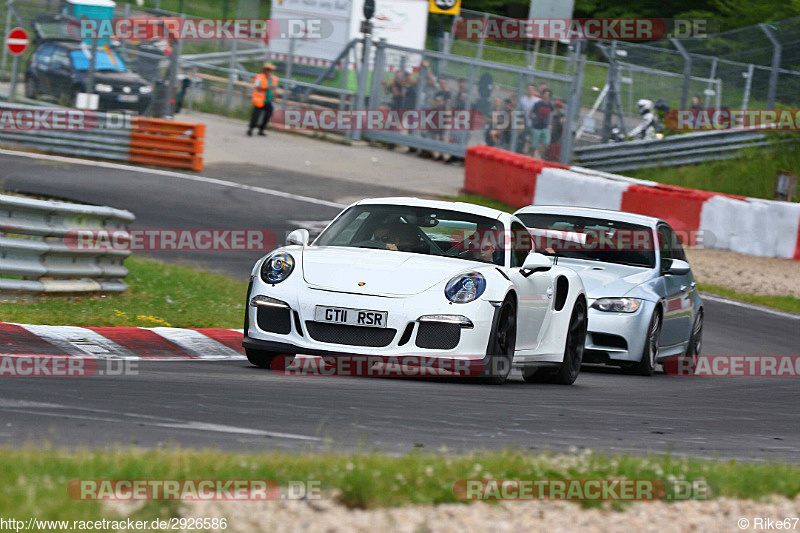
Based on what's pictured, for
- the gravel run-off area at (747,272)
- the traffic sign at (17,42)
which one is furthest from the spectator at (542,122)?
the traffic sign at (17,42)

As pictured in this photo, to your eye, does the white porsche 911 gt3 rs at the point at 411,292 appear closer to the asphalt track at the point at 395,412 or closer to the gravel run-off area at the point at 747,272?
the asphalt track at the point at 395,412

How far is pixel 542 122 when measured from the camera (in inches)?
1078

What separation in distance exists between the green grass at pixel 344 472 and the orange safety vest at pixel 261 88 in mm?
24926

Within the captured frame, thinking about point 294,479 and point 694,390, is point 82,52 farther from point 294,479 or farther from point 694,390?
point 294,479

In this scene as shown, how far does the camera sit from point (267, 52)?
3525 centimetres

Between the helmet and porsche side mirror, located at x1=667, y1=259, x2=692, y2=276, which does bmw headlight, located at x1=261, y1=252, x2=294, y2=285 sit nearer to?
porsche side mirror, located at x1=667, y1=259, x2=692, y2=276

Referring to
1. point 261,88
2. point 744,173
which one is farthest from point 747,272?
point 261,88

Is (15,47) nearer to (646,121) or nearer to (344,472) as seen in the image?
(646,121)

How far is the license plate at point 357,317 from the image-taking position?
8039 millimetres

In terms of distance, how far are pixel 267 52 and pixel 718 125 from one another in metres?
14.3

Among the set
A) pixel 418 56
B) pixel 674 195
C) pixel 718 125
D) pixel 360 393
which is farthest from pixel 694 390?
pixel 418 56

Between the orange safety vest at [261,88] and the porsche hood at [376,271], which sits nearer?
the porsche hood at [376,271]

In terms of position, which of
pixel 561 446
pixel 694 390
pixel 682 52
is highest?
pixel 682 52

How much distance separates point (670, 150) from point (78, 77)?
13.2 metres
